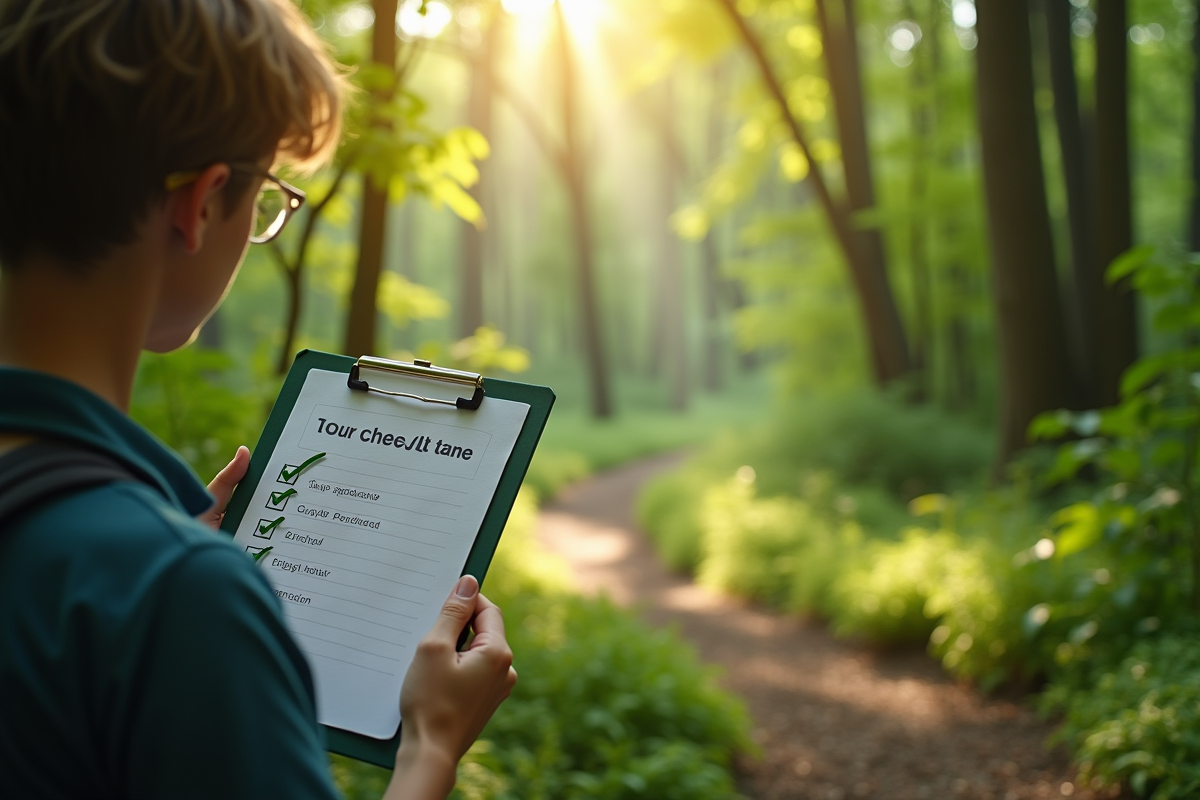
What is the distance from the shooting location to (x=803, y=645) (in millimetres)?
7688

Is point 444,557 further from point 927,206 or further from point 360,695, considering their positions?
point 927,206

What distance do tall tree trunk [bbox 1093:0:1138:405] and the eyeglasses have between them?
26.5 feet

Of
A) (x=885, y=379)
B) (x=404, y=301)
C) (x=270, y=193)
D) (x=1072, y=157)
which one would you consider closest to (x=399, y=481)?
(x=270, y=193)

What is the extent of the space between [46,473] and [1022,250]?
27.8 feet

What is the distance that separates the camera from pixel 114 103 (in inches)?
34.3

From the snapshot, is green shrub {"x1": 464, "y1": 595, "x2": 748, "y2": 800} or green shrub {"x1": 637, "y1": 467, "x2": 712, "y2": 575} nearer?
green shrub {"x1": 464, "y1": 595, "x2": 748, "y2": 800}

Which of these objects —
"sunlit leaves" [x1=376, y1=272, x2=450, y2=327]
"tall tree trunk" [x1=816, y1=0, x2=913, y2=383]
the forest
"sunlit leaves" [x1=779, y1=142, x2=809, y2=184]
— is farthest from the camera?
"sunlit leaves" [x1=779, y1=142, x2=809, y2=184]

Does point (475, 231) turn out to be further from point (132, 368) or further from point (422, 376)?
point (132, 368)

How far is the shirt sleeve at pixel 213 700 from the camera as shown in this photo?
0.77 metres

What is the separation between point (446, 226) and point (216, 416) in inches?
1971

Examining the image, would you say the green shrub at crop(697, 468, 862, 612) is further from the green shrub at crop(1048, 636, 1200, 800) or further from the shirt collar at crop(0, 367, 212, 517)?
the shirt collar at crop(0, 367, 212, 517)

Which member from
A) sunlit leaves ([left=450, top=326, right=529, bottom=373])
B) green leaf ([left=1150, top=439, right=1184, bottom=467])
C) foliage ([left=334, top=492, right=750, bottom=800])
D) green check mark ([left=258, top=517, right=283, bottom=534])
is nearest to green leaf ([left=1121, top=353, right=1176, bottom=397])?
green leaf ([left=1150, top=439, right=1184, bottom=467])

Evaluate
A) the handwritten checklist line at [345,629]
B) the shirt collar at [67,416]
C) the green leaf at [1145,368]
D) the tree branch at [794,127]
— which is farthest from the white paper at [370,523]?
the tree branch at [794,127]

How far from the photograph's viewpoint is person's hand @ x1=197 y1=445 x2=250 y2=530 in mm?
1474
